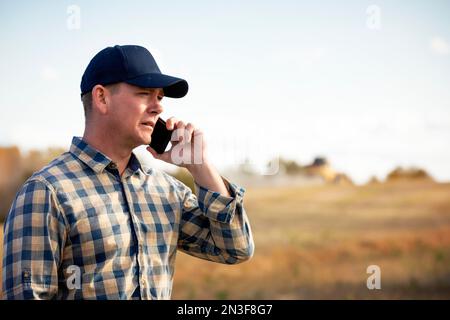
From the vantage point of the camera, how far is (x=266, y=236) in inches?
473

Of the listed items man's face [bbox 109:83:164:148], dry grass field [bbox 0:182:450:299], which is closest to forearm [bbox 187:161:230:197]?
man's face [bbox 109:83:164:148]

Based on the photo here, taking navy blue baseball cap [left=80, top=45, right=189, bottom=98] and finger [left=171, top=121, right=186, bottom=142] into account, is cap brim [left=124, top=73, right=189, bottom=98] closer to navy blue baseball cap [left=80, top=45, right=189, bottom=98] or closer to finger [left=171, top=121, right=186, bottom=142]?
navy blue baseball cap [left=80, top=45, right=189, bottom=98]

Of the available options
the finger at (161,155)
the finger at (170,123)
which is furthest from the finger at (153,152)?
the finger at (170,123)

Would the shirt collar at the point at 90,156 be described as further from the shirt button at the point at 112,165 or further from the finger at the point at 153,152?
the finger at the point at 153,152

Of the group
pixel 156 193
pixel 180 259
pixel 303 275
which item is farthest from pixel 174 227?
pixel 303 275

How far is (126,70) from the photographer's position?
2143 mm

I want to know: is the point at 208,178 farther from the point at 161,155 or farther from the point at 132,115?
the point at 132,115

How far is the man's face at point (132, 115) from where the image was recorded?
2.15 metres

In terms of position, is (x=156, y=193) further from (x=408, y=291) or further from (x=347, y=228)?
(x=347, y=228)

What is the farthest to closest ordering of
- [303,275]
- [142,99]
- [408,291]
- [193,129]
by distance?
[303,275] → [408,291] → [193,129] → [142,99]

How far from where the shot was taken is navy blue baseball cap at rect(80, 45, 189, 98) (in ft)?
7.03

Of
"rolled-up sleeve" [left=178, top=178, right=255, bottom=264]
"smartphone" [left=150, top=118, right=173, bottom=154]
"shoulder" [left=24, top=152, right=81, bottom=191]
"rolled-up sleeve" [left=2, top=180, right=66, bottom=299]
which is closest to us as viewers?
"rolled-up sleeve" [left=2, top=180, right=66, bottom=299]

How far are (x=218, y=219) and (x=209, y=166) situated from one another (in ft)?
0.68

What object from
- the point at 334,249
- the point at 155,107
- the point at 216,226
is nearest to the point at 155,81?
A: the point at 155,107
